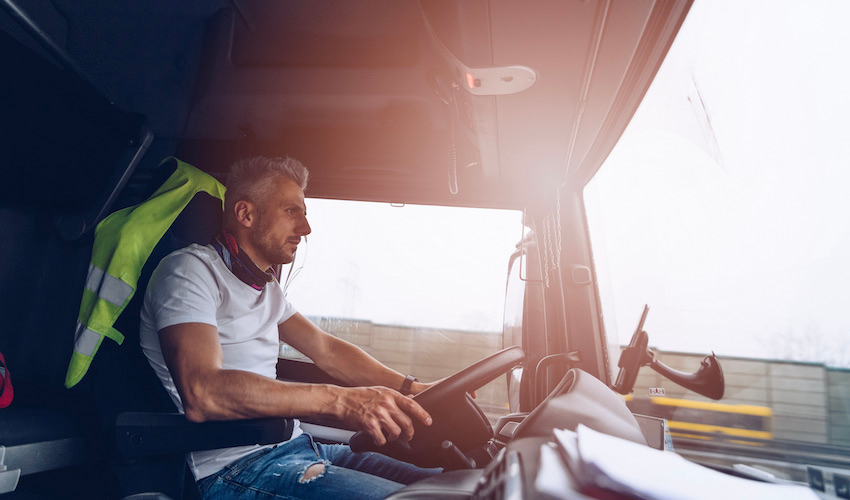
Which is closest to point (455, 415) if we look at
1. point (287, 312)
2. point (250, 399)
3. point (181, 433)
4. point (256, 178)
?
point (250, 399)

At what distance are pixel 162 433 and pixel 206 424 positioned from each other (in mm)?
95

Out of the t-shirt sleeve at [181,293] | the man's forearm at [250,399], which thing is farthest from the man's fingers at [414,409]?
the t-shirt sleeve at [181,293]

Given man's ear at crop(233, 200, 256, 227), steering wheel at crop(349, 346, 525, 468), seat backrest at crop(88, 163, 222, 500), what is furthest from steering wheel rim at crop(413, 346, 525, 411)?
man's ear at crop(233, 200, 256, 227)

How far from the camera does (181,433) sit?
3.79 ft

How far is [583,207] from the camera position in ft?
6.55

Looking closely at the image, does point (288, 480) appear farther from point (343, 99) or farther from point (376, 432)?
point (343, 99)

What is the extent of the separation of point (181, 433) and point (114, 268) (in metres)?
0.52

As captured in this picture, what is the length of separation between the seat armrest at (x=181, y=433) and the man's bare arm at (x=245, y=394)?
7 cm

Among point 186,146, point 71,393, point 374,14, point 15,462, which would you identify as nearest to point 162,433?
point 15,462

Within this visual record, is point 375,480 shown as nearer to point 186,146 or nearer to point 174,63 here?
point 186,146

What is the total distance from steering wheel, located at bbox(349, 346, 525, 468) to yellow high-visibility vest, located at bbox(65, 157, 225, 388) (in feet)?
2.49

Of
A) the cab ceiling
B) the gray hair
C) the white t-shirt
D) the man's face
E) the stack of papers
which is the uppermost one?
the cab ceiling

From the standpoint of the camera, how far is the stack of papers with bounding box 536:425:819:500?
1.53 ft

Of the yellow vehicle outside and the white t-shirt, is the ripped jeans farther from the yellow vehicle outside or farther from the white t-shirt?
the yellow vehicle outside
